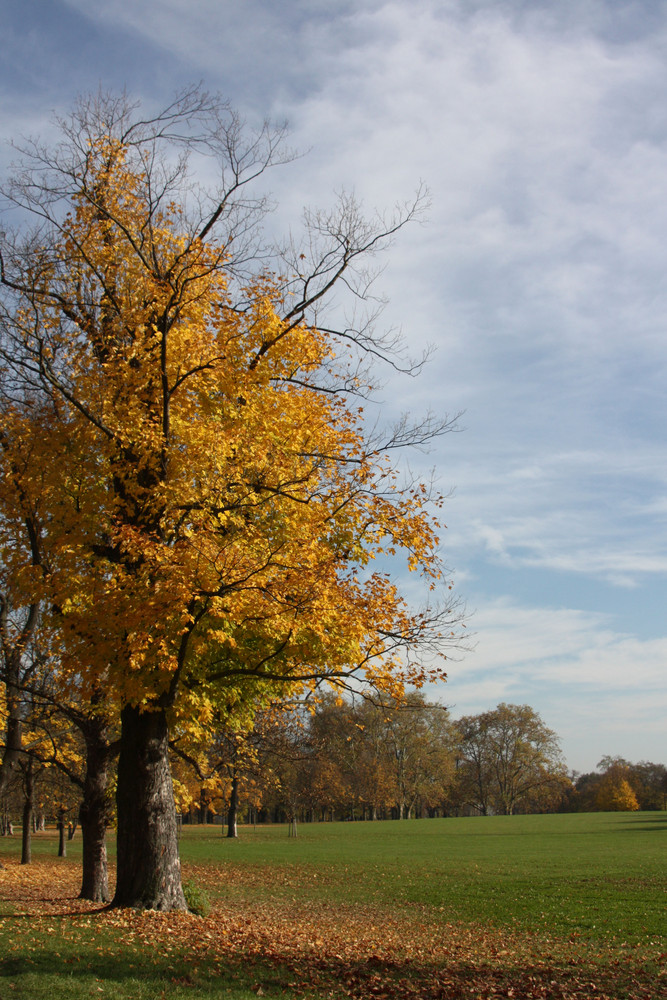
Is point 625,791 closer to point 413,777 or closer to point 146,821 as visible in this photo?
point 413,777

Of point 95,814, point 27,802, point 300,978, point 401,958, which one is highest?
point 95,814

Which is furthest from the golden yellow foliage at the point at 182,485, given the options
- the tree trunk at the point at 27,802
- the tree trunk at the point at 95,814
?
the tree trunk at the point at 27,802

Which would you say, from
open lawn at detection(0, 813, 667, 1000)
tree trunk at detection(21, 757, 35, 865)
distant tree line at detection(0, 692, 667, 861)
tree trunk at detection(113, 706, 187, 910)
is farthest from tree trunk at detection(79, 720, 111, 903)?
distant tree line at detection(0, 692, 667, 861)

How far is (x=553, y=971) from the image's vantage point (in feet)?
31.6

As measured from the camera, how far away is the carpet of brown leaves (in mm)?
7898

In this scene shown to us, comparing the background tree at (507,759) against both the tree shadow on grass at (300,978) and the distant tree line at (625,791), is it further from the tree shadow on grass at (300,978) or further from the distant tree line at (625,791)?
the tree shadow on grass at (300,978)

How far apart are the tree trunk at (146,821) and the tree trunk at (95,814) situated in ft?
15.6

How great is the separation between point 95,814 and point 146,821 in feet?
18.5

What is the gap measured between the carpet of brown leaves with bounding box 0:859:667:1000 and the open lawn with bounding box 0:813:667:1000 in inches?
1.4

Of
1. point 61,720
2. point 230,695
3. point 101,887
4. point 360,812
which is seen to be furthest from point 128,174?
point 360,812

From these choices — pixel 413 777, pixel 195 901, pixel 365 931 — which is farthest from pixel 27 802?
pixel 413 777

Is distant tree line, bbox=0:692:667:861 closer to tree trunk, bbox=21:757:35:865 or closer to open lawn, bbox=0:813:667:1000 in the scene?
tree trunk, bbox=21:757:35:865

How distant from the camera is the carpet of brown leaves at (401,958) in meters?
7.90

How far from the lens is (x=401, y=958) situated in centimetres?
984
